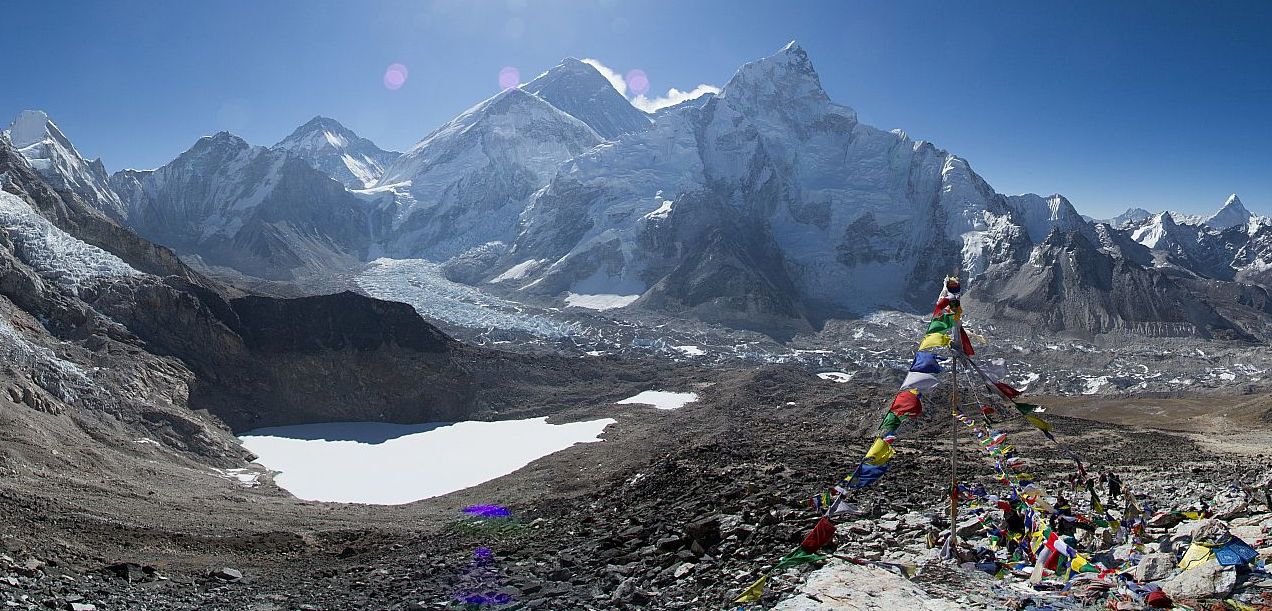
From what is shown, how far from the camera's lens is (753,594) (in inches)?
448

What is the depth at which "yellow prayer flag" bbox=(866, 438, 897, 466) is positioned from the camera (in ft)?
36.4

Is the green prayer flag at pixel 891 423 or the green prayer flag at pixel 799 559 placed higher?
the green prayer flag at pixel 891 423

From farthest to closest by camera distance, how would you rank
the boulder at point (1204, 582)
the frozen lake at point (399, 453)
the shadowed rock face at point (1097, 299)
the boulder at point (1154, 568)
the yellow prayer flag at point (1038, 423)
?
the shadowed rock face at point (1097, 299) < the frozen lake at point (399, 453) < the yellow prayer flag at point (1038, 423) < the boulder at point (1154, 568) < the boulder at point (1204, 582)

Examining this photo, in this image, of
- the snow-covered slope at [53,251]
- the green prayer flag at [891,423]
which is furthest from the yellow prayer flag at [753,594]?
the snow-covered slope at [53,251]

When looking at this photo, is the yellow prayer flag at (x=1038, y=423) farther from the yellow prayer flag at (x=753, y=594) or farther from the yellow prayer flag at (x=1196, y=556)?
the yellow prayer flag at (x=753, y=594)

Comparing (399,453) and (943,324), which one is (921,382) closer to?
(943,324)

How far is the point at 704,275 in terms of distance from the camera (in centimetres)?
19662

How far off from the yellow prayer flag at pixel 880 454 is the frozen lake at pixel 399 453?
34.8 metres

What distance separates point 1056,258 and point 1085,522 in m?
203

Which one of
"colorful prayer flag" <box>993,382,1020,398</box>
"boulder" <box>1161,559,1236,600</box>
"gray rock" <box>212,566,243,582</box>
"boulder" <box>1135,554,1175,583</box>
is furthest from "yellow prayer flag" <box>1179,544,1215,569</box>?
"gray rock" <box>212,566,243,582</box>

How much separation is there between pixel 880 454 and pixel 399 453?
1906 inches

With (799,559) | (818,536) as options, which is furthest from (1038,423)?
(799,559)

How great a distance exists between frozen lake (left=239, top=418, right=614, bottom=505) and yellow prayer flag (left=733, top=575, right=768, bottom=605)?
33099 millimetres

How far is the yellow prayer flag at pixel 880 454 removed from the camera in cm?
1109
